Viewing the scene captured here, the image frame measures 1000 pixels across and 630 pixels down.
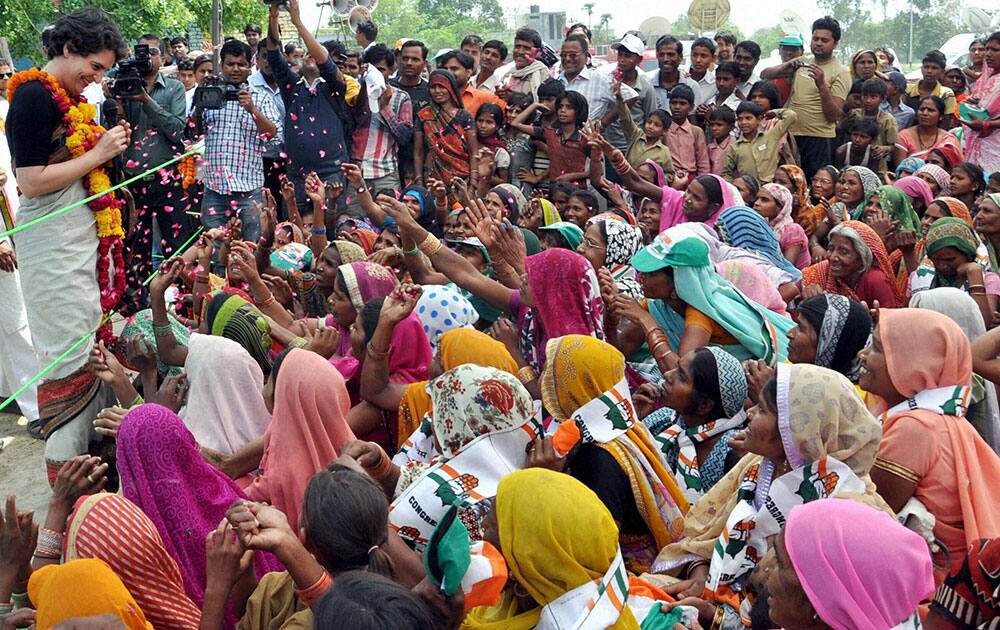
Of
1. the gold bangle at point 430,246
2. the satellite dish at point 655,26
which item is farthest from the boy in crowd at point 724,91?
the satellite dish at point 655,26

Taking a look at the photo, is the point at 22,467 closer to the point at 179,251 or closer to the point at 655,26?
the point at 179,251

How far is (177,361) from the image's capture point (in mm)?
4387

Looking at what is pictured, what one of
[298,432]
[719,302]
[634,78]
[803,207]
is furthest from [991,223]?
[298,432]

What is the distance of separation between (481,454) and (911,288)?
3.44 metres

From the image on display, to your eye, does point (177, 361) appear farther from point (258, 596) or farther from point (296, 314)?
point (258, 596)

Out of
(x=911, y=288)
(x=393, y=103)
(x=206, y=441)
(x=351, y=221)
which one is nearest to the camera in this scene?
(x=206, y=441)

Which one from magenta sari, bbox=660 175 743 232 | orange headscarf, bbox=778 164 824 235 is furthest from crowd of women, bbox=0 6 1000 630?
orange headscarf, bbox=778 164 824 235

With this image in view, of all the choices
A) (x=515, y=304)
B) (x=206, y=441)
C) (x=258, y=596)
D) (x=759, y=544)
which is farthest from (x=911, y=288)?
(x=258, y=596)

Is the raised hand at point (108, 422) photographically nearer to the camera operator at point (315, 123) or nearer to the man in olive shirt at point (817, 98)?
the camera operator at point (315, 123)

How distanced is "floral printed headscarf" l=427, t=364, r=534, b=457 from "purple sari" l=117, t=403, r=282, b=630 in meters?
0.79

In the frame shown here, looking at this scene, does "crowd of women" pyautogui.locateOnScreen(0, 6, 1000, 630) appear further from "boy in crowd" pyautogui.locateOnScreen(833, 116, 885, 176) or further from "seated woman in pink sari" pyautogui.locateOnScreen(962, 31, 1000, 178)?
"boy in crowd" pyautogui.locateOnScreen(833, 116, 885, 176)

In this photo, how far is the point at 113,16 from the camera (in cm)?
1747

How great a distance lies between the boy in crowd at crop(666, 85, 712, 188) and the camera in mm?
8422

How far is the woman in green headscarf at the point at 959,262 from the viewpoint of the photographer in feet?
16.8
